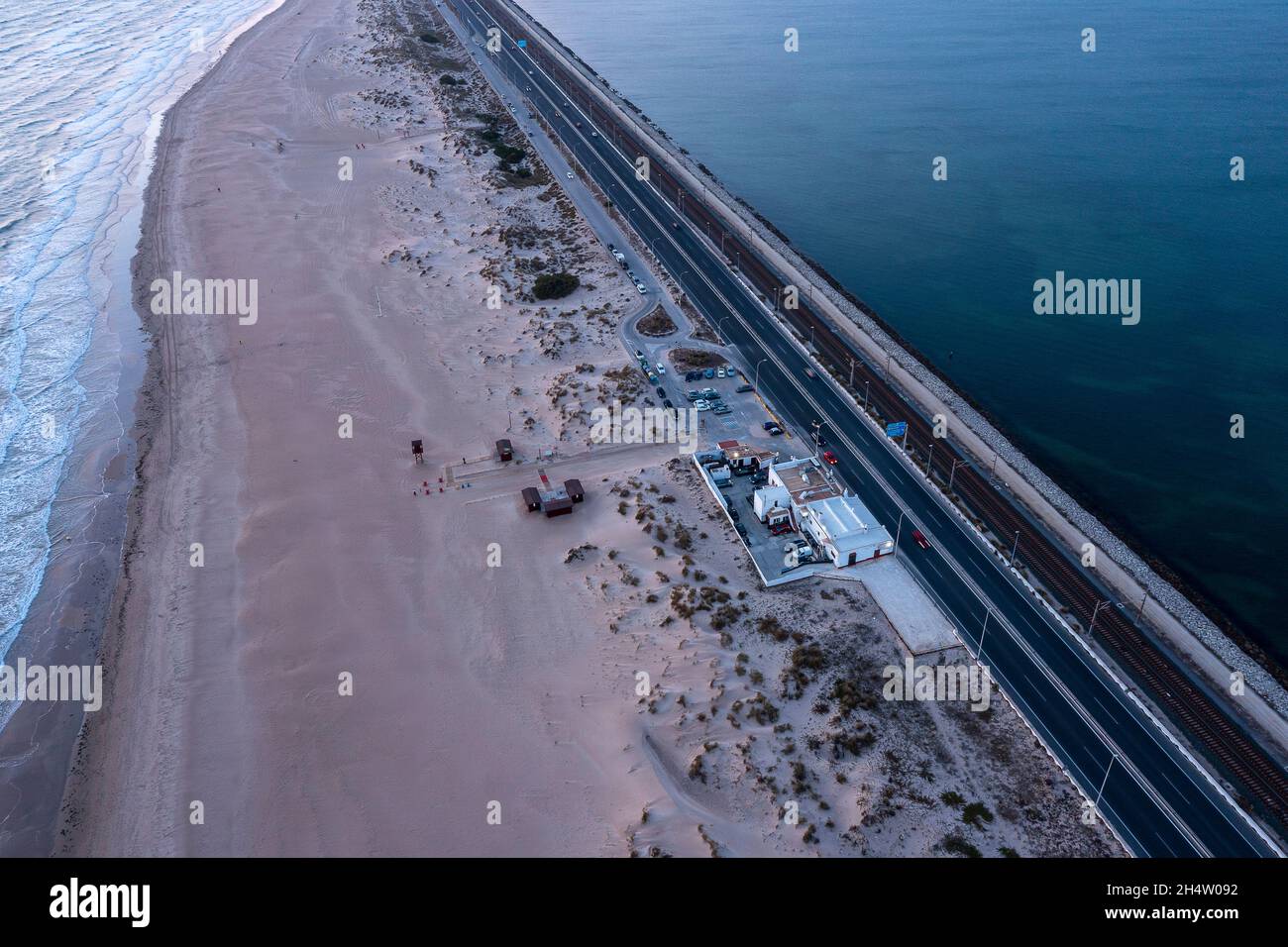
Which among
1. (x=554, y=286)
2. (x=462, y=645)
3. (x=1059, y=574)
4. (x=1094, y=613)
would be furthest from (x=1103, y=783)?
(x=554, y=286)

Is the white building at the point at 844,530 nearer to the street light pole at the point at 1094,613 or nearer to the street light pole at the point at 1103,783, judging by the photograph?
the street light pole at the point at 1094,613

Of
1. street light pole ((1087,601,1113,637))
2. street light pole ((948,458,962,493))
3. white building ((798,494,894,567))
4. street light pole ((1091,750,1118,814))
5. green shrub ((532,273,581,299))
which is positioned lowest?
street light pole ((1091,750,1118,814))

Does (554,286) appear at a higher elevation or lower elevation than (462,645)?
higher

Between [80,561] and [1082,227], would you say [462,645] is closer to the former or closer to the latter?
[80,561]

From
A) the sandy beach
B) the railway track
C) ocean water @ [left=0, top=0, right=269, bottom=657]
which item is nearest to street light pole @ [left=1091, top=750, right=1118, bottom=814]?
the sandy beach

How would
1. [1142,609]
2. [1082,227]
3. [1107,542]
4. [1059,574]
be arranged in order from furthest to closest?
1. [1082,227]
2. [1107,542]
3. [1059,574]
4. [1142,609]

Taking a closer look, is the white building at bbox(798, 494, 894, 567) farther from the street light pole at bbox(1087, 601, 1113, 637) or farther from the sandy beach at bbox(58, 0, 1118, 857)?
the street light pole at bbox(1087, 601, 1113, 637)
